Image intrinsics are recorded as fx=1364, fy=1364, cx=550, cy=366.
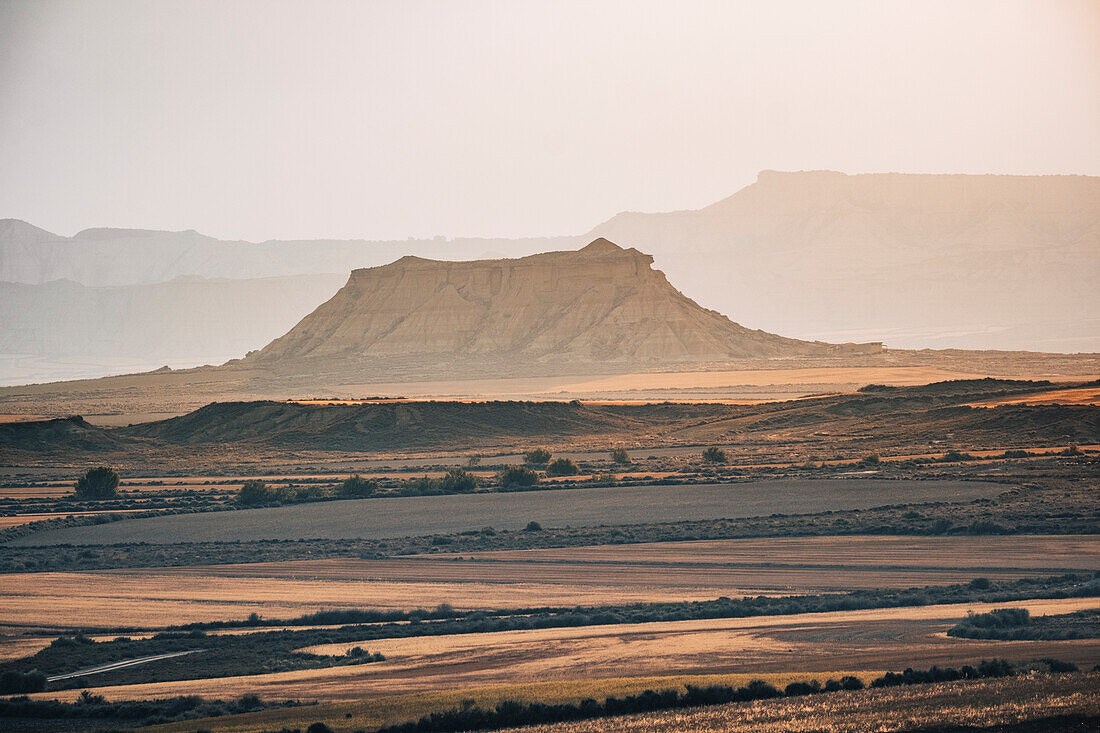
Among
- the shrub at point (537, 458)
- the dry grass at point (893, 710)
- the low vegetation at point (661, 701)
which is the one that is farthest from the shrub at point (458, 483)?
the dry grass at point (893, 710)

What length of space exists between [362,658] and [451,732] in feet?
17.8

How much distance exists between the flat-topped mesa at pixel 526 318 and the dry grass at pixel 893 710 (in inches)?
4766

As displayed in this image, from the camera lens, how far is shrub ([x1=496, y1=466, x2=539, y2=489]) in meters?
56.1

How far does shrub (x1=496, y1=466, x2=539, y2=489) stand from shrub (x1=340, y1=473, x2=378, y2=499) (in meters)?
5.36

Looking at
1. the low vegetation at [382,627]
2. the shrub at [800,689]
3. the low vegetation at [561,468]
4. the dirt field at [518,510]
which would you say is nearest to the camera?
the shrub at [800,689]

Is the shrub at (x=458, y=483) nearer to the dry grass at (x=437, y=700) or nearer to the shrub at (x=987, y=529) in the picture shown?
the shrub at (x=987, y=529)

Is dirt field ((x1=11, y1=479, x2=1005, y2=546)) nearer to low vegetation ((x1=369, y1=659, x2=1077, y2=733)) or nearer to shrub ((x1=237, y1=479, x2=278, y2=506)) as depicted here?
shrub ((x1=237, y1=479, x2=278, y2=506))

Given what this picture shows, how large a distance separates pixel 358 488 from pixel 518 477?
263 inches

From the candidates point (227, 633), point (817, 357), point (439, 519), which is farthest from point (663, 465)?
point (817, 357)

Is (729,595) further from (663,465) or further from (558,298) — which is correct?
(558,298)

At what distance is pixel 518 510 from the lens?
47875 millimetres

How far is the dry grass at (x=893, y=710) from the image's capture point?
18766mm

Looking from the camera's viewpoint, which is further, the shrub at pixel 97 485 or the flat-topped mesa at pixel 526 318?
the flat-topped mesa at pixel 526 318

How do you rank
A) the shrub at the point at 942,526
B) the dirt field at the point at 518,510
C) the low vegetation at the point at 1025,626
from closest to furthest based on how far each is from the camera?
the low vegetation at the point at 1025,626 → the shrub at the point at 942,526 → the dirt field at the point at 518,510
